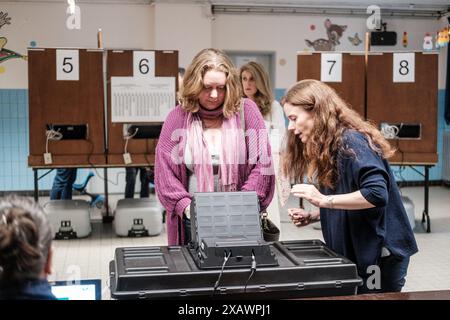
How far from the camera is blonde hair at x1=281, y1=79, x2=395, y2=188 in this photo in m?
1.46

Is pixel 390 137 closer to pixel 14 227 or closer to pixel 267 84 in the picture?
pixel 267 84

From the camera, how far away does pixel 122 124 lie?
13.8 ft

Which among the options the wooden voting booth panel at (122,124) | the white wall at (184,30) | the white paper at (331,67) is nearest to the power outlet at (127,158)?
the wooden voting booth panel at (122,124)

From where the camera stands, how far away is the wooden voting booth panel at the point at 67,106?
400 cm

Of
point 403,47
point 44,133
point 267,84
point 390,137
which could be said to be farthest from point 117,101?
point 403,47

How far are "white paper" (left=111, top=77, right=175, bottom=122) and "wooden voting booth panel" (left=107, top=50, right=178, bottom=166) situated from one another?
46 mm

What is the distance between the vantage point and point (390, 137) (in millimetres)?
4449

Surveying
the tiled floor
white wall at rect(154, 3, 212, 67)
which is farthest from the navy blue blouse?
white wall at rect(154, 3, 212, 67)

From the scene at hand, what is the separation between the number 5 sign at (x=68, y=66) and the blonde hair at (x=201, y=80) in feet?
7.86

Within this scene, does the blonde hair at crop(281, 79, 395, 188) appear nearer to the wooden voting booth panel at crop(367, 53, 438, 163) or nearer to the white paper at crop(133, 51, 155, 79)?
the white paper at crop(133, 51, 155, 79)

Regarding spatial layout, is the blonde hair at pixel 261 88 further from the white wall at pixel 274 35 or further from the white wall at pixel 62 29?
the white wall at pixel 274 35

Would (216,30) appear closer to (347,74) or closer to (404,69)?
(347,74)

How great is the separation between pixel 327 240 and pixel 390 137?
309cm
